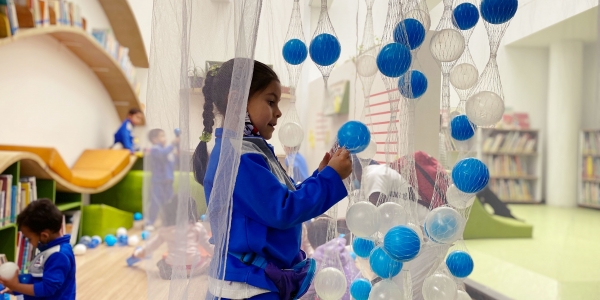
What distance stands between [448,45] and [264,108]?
0.58 metres

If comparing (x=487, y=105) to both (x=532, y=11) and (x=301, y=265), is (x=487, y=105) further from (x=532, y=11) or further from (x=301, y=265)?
(x=301, y=265)

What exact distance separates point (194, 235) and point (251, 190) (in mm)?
172

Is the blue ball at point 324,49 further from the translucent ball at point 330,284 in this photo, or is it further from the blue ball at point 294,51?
the translucent ball at point 330,284

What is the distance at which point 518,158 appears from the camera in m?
7.31

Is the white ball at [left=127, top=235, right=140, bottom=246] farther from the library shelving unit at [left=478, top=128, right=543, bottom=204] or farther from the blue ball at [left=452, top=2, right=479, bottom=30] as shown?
the library shelving unit at [left=478, top=128, right=543, bottom=204]

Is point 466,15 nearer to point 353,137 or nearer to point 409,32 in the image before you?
point 409,32

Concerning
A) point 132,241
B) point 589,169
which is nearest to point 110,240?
point 132,241

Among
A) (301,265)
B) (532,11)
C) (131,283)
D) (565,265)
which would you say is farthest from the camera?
(131,283)

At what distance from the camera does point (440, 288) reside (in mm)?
1436

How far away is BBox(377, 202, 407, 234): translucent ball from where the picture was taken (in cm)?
142

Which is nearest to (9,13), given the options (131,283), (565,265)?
(131,283)

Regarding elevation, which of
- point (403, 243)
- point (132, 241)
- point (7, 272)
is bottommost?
point (132, 241)

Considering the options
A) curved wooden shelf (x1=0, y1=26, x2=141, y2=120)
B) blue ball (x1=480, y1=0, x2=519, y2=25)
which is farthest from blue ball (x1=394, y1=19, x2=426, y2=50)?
curved wooden shelf (x1=0, y1=26, x2=141, y2=120)

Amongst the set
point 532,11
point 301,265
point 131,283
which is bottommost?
point 131,283
